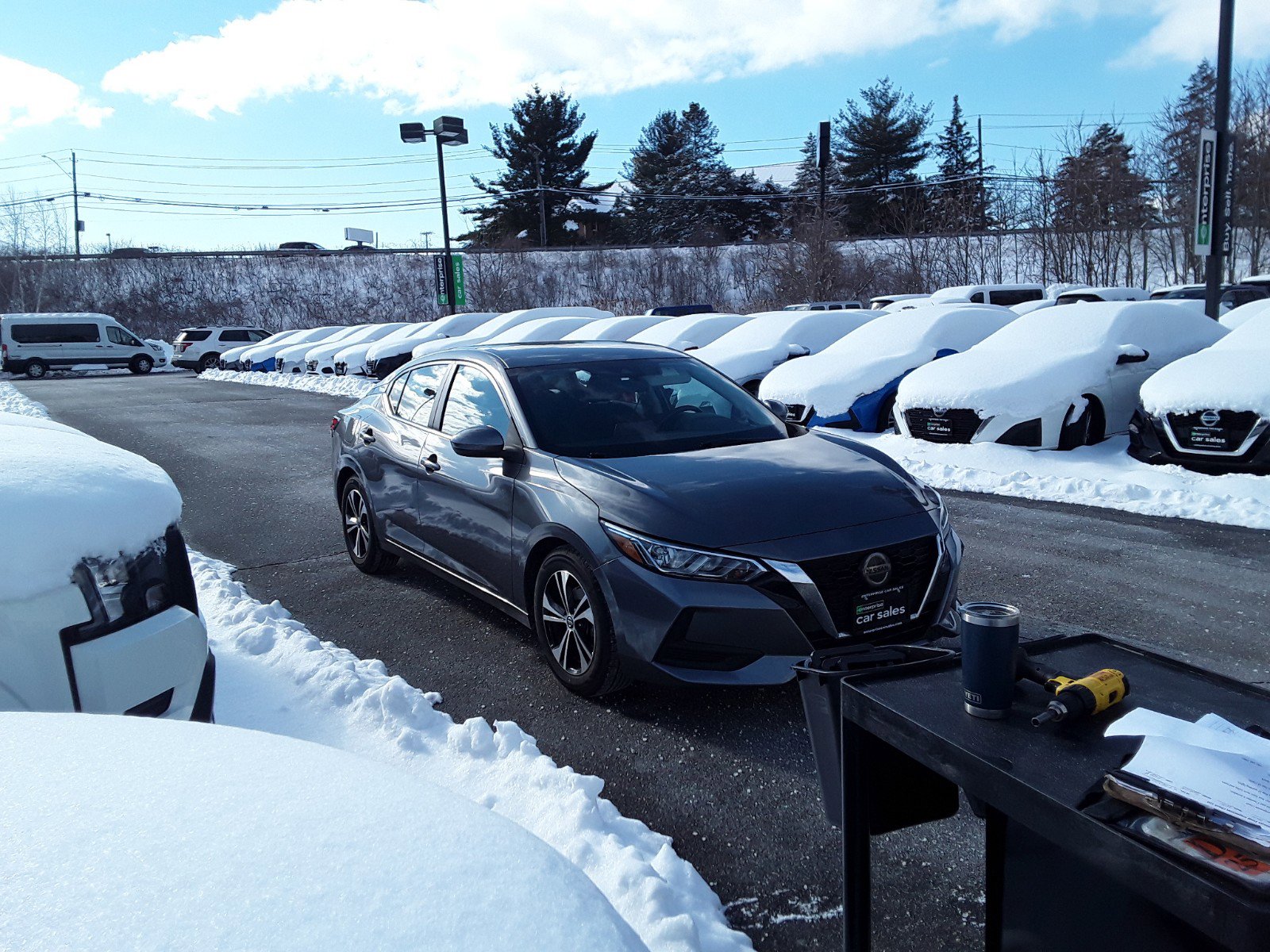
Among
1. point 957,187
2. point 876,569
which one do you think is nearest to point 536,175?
point 957,187

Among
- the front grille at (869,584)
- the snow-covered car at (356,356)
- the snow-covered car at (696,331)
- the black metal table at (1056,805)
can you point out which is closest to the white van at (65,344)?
Result: the snow-covered car at (356,356)

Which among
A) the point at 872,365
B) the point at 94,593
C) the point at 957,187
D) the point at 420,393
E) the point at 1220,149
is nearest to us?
the point at 94,593

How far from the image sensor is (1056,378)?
30.3 feet

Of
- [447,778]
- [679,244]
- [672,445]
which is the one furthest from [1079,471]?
[679,244]

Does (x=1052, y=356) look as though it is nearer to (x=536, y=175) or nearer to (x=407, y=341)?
(x=407, y=341)

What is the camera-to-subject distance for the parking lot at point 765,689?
2.79 m

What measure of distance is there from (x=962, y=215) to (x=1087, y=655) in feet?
137

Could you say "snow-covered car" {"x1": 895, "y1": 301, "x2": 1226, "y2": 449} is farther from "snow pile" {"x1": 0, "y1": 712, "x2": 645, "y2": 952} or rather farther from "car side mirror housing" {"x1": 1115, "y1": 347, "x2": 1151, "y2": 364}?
"snow pile" {"x1": 0, "y1": 712, "x2": 645, "y2": 952}

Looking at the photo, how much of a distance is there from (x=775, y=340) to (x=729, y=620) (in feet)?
34.1

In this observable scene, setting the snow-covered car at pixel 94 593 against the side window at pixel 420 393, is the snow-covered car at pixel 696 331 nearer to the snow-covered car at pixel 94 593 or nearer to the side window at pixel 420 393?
the side window at pixel 420 393

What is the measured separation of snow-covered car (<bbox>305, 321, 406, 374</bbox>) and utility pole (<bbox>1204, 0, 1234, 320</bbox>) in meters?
19.6

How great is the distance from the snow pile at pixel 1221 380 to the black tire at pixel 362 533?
21.9 feet

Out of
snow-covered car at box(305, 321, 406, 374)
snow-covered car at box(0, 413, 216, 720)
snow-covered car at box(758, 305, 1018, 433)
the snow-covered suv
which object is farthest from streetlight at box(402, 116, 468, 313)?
snow-covered car at box(0, 413, 216, 720)

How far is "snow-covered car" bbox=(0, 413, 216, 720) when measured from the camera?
246cm
